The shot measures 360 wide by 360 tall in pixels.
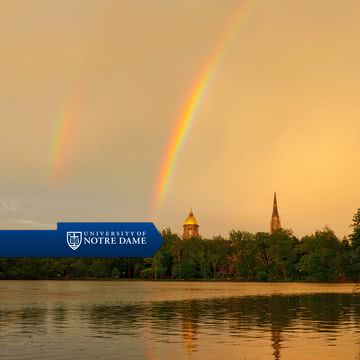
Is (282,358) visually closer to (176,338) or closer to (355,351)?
(355,351)

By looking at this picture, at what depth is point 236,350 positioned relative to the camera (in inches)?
1293

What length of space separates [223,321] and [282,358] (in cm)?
2055

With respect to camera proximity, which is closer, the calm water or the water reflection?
the calm water

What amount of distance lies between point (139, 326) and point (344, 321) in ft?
51.6

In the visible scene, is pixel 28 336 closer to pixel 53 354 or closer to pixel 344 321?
pixel 53 354

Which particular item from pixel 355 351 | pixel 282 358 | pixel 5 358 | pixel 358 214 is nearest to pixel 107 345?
pixel 5 358

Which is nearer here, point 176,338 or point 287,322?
point 176,338

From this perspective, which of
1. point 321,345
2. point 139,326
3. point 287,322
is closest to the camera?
point 321,345

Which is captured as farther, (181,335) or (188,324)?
(188,324)

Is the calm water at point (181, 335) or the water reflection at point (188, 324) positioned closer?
the calm water at point (181, 335)

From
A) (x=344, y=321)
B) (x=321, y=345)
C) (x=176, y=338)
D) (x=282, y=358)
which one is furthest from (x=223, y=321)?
(x=282, y=358)

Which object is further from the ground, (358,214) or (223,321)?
(358,214)

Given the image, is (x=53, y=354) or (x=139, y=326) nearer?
(x=53, y=354)

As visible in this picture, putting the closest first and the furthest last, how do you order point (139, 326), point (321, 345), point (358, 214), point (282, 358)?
point (282, 358) → point (321, 345) → point (139, 326) → point (358, 214)
